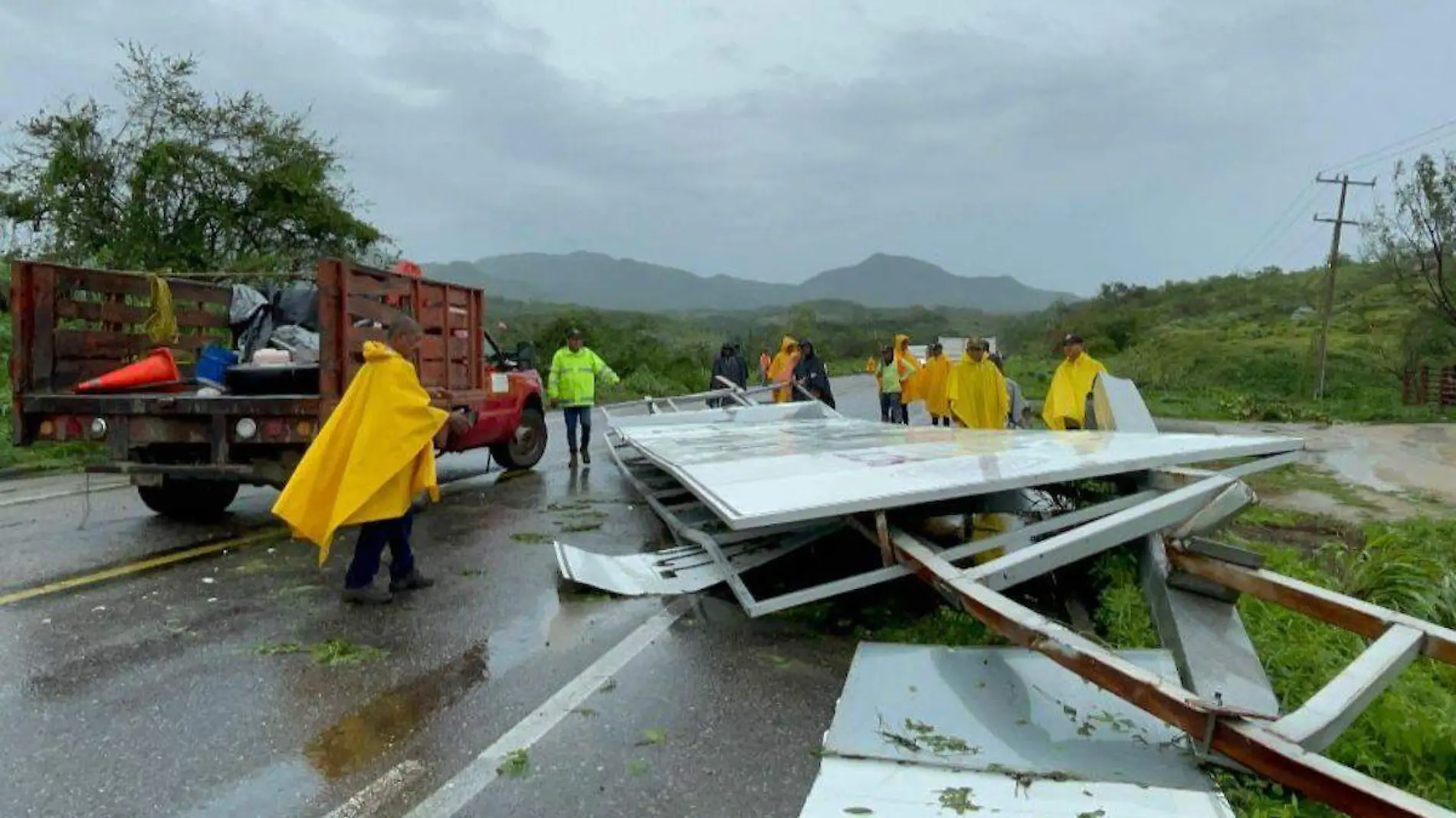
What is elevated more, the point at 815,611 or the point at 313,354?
the point at 313,354

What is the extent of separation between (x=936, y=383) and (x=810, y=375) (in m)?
2.17

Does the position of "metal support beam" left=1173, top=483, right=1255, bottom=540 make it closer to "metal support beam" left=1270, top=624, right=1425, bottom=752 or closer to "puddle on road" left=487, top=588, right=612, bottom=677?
"metal support beam" left=1270, top=624, right=1425, bottom=752

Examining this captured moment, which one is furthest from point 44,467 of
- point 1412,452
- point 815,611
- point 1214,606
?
point 1412,452

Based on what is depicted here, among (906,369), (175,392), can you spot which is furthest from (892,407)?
(175,392)

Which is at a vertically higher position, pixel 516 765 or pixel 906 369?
pixel 906 369

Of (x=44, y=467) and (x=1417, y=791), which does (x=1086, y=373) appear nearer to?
(x=1417, y=791)

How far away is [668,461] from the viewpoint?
22.3ft

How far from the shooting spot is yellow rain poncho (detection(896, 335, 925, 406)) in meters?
14.4

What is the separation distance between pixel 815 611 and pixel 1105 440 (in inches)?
91.6

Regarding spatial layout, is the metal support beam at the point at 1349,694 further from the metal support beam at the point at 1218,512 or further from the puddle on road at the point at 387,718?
the puddle on road at the point at 387,718

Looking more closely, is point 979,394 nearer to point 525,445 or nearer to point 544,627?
point 525,445

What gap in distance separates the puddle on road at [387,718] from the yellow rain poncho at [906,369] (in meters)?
10.5

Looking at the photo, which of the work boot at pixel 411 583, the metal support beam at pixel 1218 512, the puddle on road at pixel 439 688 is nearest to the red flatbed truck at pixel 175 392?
the work boot at pixel 411 583

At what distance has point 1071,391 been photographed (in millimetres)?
8938
